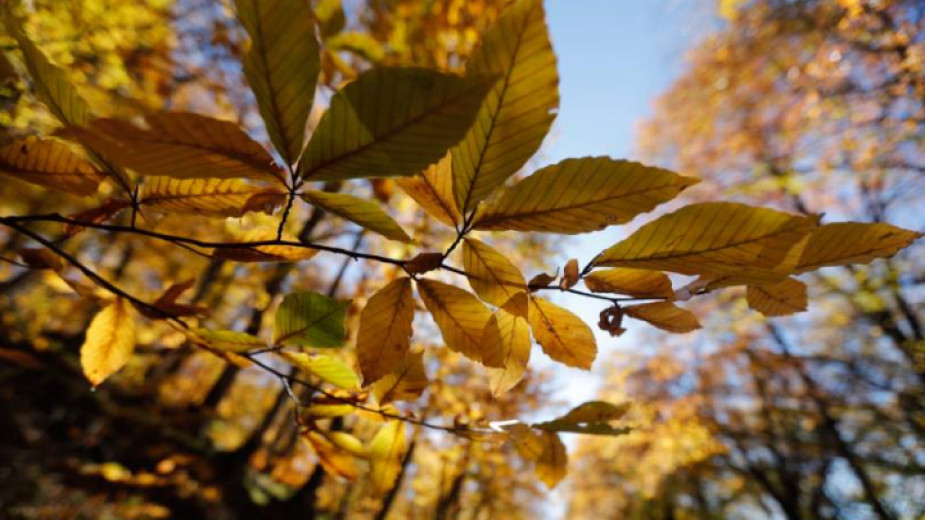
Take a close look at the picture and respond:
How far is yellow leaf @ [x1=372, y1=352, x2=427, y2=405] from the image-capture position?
26.1 inches

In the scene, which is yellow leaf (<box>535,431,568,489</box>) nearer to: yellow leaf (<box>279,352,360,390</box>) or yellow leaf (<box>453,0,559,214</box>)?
yellow leaf (<box>279,352,360,390</box>)

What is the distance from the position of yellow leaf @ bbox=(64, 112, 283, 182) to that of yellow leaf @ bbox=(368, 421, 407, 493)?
0.54 meters

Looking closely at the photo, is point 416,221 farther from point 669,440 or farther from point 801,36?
point 669,440

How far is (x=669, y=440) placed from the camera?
10.5 metres

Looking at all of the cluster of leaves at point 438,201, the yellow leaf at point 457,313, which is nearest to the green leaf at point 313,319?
the cluster of leaves at point 438,201

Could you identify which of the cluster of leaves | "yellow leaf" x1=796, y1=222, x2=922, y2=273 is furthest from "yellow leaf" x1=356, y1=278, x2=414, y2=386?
"yellow leaf" x1=796, y1=222, x2=922, y2=273

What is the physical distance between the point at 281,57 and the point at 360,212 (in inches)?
7.0

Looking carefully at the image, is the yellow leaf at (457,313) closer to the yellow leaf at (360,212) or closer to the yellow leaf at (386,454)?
the yellow leaf at (360,212)

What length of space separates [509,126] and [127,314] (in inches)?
31.5

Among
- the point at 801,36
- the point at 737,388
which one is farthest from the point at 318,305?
the point at 737,388

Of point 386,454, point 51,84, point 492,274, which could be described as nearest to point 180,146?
point 51,84

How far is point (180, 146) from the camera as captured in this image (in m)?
0.34

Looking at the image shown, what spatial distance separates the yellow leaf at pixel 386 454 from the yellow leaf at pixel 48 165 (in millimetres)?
565

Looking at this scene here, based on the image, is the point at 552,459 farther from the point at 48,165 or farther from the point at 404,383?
the point at 48,165
